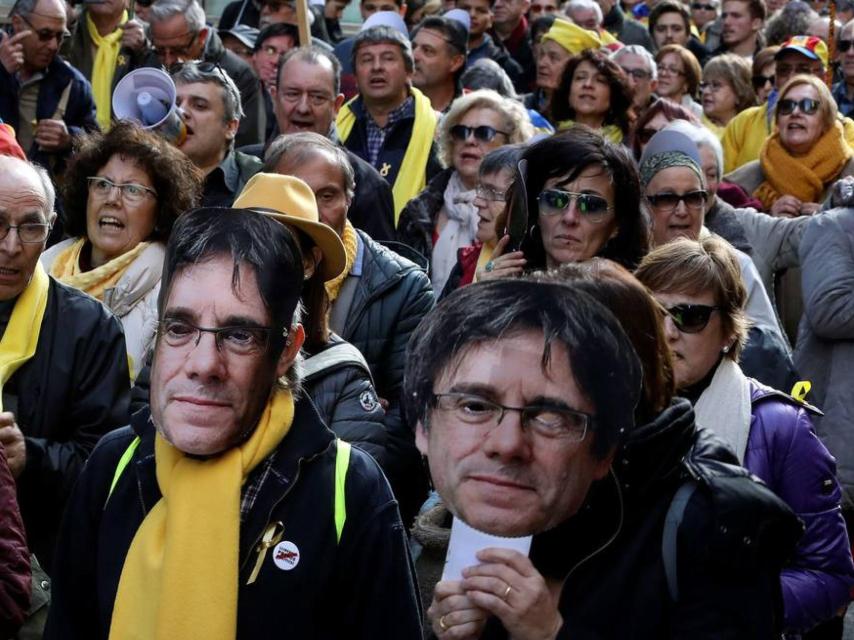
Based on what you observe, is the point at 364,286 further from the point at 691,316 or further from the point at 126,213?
the point at 691,316

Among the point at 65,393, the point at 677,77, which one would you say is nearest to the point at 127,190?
the point at 65,393

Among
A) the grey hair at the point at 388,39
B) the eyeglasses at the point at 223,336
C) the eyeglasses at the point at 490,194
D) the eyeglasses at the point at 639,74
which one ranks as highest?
the grey hair at the point at 388,39

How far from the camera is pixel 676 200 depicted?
6.00 meters

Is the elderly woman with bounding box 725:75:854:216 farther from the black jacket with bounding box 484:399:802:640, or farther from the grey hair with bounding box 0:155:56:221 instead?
the black jacket with bounding box 484:399:802:640

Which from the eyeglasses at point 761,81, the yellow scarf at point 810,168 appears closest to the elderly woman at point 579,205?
the yellow scarf at point 810,168

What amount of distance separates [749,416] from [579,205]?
120 cm

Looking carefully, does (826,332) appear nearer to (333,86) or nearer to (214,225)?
(333,86)

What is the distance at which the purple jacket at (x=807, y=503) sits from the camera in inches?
152

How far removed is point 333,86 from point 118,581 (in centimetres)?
506

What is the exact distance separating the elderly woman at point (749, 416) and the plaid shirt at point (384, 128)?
430cm

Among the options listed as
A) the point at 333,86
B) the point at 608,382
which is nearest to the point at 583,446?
the point at 608,382

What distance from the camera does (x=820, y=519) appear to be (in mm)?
3877

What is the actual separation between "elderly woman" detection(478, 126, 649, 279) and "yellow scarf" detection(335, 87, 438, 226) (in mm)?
3023

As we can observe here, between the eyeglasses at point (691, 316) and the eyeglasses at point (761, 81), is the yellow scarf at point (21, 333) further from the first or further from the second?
the eyeglasses at point (761, 81)
